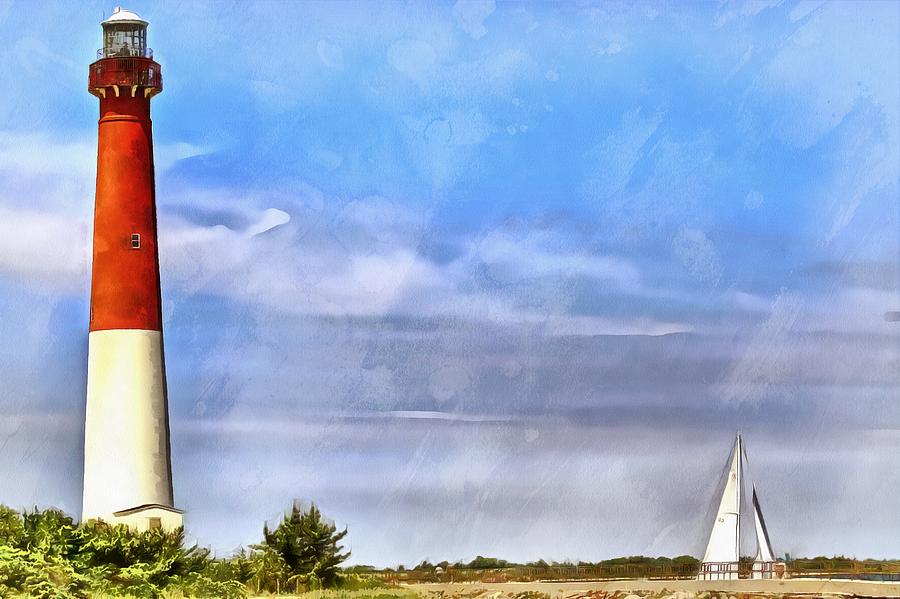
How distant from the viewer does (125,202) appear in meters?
54.3

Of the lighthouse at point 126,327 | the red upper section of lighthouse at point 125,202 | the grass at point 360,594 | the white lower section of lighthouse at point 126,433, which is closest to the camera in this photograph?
the grass at point 360,594

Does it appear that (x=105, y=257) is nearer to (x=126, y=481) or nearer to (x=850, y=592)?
(x=126, y=481)

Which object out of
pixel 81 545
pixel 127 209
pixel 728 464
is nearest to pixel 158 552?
pixel 81 545

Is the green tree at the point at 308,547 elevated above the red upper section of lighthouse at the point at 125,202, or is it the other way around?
the red upper section of lighthouse at the point at 125,202

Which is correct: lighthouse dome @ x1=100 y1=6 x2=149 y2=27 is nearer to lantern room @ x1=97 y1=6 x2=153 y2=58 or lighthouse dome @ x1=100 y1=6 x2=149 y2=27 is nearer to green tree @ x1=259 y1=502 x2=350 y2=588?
lantern room @ x1=97 y1=6 x2=153 y2=58

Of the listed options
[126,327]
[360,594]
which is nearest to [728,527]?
[360,594]

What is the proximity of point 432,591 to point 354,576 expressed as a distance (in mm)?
2469

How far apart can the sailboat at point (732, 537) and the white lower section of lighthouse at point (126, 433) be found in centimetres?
2320

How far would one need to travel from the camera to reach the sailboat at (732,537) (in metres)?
69.8

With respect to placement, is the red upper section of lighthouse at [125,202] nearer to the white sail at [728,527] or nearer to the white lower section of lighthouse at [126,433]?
the white lower section of lighthouse at [126,433]

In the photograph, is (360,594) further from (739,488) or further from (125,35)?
(739,488)

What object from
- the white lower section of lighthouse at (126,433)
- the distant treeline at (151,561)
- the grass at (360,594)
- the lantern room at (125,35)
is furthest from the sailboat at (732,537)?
the lantern room at (125,35)

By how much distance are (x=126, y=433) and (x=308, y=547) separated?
6647 millimetres

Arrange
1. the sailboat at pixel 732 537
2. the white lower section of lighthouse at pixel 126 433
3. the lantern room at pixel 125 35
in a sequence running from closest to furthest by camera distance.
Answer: the white lower section of lighthouse at pixel 126 433, the lantern room at pixel 125 35, the sailboat at pixel 732 537
